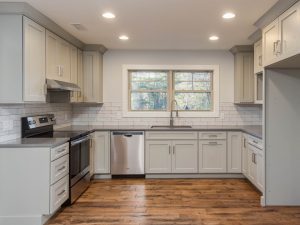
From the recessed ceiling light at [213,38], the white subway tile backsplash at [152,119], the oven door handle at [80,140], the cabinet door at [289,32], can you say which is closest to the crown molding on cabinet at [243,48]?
the recessed ceiling light at [213,38]

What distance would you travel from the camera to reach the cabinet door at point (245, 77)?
16.4 feet

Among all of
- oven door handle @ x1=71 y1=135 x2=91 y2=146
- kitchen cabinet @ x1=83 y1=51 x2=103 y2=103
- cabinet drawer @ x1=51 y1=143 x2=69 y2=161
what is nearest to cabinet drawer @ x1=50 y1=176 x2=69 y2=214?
cabinet drawer @ x1=51 y1=143 x2=69 y2=161

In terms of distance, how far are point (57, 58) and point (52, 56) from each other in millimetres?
182

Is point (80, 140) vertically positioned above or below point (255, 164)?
above

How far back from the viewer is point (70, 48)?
4387 millimetres

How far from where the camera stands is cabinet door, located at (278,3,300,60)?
2.60 metres

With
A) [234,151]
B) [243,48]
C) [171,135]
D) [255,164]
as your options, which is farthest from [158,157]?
[243,48]

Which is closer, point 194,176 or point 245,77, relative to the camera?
point 194,176

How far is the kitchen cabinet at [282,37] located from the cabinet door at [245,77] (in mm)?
1548

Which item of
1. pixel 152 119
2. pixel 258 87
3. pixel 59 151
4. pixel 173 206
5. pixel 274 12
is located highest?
pixel 274 12

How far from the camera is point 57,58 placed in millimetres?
3857

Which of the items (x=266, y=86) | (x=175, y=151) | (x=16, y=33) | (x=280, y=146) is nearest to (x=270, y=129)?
(x=280, y=146)

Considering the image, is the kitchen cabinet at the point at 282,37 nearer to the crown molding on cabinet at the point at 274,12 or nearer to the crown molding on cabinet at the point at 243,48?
the crown molding on cabinet at the point at 274,12

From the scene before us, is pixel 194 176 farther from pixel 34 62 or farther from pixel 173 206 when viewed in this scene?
pixel 34 62
